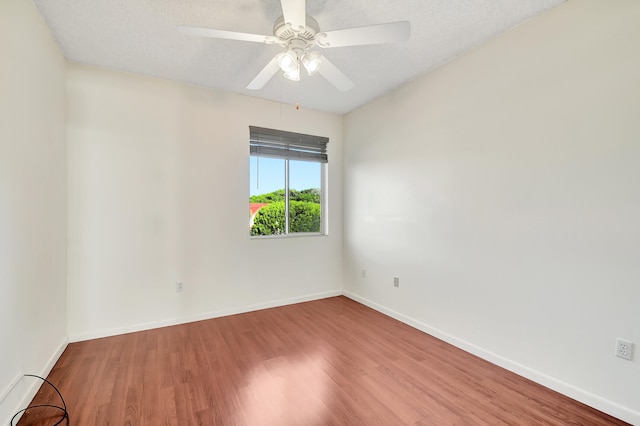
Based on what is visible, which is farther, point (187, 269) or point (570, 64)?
point (187, 269)

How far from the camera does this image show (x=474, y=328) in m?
2.31

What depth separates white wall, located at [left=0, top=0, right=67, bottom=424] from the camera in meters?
1.49

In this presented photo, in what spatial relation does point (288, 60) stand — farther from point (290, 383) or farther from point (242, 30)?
point (290, 383)

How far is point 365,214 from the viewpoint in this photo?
11.6 feet

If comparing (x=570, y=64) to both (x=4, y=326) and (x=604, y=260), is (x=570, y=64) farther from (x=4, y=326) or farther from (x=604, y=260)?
(x=4, y=326)

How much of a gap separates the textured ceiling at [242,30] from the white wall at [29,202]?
0.29 m

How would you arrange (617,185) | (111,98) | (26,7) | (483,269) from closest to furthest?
(617,185) < (26,7) < (483,269) < (111,98)

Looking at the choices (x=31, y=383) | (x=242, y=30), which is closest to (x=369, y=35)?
(x=242, y=30)

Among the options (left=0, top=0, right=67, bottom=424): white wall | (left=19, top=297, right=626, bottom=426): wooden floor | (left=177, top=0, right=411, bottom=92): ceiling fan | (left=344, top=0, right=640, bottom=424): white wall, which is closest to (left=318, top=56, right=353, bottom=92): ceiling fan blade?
(left=177, top=0, right=411, bottom=92): ceiling fan

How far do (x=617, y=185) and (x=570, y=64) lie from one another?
830 mm

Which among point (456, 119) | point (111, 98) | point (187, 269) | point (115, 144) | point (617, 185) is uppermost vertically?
point (111, 98)

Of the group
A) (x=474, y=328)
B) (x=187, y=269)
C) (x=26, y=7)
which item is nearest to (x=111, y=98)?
(x=26, y=7)

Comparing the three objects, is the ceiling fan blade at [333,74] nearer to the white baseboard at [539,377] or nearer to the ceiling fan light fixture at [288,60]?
the ceiling fan light fixture at [288,60]

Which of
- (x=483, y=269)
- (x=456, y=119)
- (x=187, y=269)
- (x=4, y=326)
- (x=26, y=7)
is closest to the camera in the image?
(x=4, y=326)
